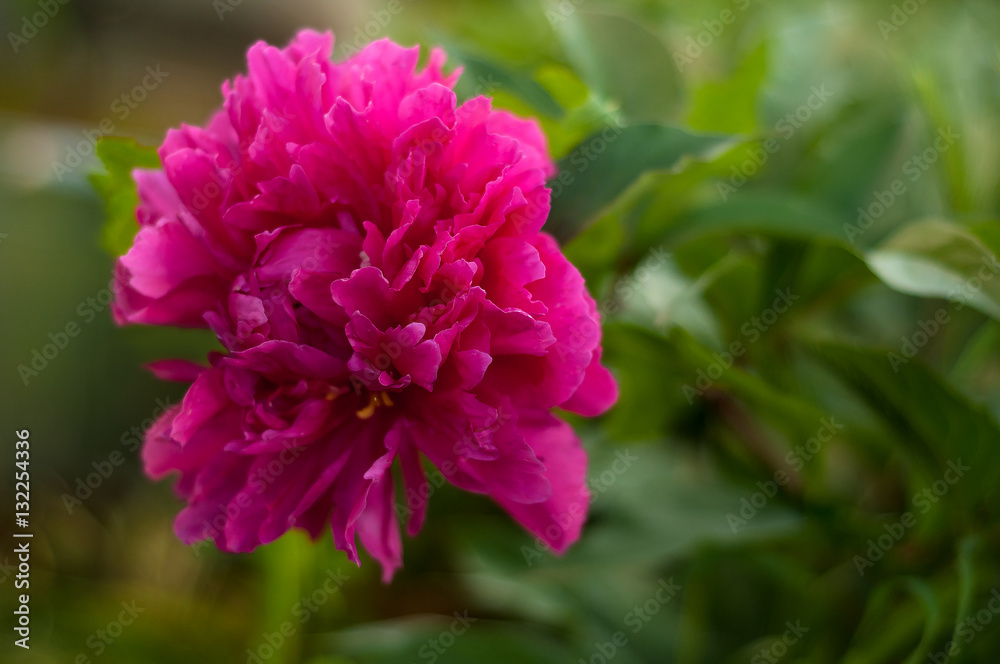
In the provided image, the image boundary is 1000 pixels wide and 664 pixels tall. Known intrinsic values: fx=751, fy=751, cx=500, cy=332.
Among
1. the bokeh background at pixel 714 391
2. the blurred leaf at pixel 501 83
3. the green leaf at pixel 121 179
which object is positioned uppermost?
the blurred leaf at pixel 501 83

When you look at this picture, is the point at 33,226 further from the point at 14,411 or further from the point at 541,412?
the point at 541,412

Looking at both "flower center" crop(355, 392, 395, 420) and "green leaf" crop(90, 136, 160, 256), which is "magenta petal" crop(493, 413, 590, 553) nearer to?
"flower center" crop(355, 392, 395, 420)

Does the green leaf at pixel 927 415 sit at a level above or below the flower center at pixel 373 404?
below

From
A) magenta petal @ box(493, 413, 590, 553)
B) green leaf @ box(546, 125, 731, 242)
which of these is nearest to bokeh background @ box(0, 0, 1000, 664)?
green leaf @ box(546, 125, 731, 242)

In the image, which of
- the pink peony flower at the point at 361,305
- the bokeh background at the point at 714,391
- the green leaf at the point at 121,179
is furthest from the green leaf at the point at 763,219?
the green leaf at the point at 121,179

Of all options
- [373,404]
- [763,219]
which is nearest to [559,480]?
[373,404]

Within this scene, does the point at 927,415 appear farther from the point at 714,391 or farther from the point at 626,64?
the point at 626,64

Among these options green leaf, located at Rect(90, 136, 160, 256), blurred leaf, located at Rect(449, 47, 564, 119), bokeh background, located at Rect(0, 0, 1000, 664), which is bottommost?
bokeh background, located at Rect(0, 0, 1000, 664)

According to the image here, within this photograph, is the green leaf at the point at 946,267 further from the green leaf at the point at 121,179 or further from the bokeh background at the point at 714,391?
the green leaf at the point at 121,179
